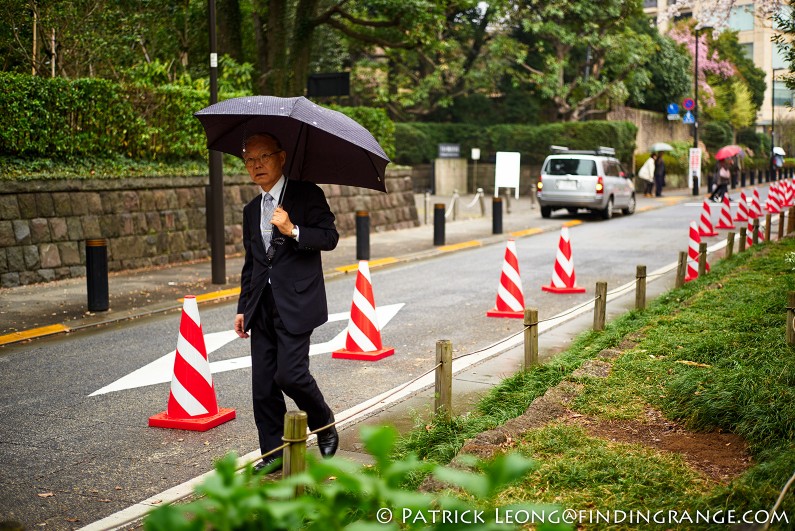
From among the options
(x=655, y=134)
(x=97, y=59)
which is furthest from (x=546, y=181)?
(x=655, y=134)

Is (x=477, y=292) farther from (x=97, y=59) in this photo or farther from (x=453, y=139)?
(x=453, y=139)

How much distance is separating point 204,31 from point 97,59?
7.09 metres

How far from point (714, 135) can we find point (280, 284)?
182ft

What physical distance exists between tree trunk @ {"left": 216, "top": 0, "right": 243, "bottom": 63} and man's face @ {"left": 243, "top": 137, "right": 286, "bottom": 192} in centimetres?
1807

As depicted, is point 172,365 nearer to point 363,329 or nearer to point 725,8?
point 363,329

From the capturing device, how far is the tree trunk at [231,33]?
22.3 meters

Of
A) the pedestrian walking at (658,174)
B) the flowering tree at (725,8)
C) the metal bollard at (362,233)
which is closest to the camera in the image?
the flowering tree at (725,8)

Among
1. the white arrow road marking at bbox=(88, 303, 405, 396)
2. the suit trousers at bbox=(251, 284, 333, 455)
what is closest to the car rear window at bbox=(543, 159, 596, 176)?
the white arrow road marking at bbox=(88, 303, 405, 396)

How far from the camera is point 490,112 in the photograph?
1650 inches

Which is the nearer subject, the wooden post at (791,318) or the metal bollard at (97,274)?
the wooden post at (791,318)

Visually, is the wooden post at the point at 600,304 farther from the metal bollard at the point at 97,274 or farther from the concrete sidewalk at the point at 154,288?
the metal bollard at the point at 97,274

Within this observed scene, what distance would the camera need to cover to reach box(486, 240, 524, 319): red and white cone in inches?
421

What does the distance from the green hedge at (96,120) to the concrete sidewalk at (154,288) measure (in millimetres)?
2249

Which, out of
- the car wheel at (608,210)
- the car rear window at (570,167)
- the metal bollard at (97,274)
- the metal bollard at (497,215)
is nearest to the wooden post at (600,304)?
the metal bollard at (97,274)
